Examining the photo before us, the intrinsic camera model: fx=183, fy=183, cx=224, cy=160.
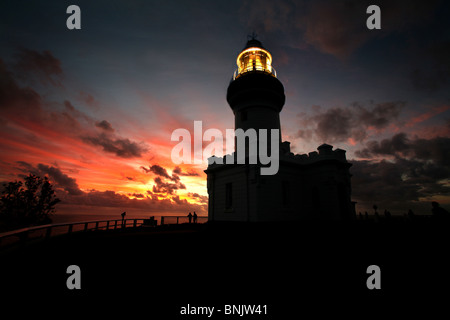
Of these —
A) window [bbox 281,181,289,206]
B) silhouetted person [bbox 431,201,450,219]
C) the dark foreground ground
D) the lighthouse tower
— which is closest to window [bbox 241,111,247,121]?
the lighthouse tower

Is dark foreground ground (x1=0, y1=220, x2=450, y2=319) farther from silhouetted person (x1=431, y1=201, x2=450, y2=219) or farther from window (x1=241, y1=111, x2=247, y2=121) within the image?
window (x1=241, y1=111, x2=247, y2=121)

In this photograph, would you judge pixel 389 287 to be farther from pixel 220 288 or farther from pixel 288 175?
pixel 288 175

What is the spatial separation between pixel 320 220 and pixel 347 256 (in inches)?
303

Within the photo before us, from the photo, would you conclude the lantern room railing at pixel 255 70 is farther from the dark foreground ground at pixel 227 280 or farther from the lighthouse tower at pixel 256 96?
the dark foreground ground at pixel 227 280

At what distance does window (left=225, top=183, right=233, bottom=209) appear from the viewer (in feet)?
49.9

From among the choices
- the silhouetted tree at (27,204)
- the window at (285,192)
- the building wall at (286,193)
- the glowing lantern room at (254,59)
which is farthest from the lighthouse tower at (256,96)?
the silhouetted tree at (27,204)

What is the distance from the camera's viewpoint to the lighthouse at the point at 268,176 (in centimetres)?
1343

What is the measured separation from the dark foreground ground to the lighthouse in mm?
4766

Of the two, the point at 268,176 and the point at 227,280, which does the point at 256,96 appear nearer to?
the point at 268,176

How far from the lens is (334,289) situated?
4.67 meters

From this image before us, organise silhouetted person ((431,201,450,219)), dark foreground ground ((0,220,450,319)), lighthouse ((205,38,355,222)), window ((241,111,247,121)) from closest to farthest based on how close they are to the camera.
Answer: dark foreground ground ((0,220,450,319)), silhouetted person ((431,201,450,219)), lighthouse ((205,38,355,222)), window ((241,111,247,121))

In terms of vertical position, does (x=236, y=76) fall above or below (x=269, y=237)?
above

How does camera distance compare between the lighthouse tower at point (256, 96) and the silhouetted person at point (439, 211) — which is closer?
the silhouetted person at point (439, 211)
